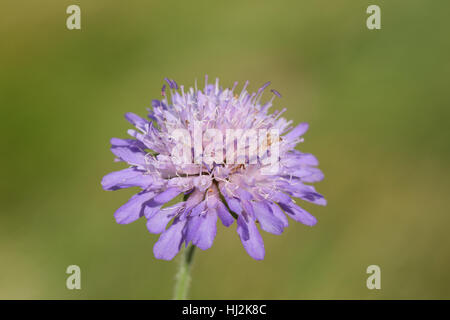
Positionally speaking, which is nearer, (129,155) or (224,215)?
(224,215)

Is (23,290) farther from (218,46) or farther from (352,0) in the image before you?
(352,0)

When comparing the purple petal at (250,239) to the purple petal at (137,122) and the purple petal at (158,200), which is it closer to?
the purple petal at (158,200)

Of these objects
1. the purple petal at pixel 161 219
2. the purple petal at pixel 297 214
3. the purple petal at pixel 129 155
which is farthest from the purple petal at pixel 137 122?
the purple petal at pixel 297 214

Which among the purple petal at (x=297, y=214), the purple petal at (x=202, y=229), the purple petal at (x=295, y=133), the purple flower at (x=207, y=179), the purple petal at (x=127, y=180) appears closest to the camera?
the purple petal at (x=202, y=229)

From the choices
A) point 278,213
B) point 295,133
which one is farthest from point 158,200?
point 295,133

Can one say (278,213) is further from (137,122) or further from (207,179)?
(137,122)

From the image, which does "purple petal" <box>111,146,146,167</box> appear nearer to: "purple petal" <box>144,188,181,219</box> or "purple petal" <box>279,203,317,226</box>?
"purple petal" <box>144,188,181,219</box>

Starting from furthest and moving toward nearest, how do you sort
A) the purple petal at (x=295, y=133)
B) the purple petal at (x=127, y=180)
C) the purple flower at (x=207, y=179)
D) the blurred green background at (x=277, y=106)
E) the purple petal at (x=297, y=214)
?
the blurred green background at (x=277, y=106), the purple petal at (x=295, y=133), the purple petal at (x=297, y=214), the purple petal at (x=127, y=180), the purple flower at (x=207, y=179)

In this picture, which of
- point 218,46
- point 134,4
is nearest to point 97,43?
point 134,4
